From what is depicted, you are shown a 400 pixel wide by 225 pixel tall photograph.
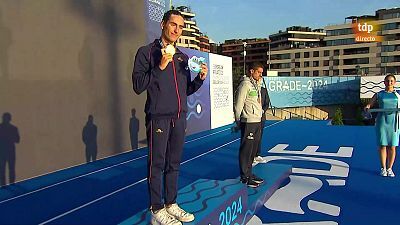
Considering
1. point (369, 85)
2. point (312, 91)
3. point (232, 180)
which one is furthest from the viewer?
point (369, 85)

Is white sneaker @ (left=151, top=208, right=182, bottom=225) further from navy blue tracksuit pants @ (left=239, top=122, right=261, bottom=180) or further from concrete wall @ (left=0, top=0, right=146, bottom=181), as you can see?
concrete wall @ (left=0, top=0, right=146, bottom=181)

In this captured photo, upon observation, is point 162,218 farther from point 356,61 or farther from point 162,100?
→ point 356,61

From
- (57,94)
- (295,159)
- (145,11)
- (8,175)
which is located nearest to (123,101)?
(57,94)

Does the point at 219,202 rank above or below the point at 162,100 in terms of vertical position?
below

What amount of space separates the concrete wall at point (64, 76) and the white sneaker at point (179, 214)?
4.05 meters

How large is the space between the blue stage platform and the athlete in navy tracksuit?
607 mm

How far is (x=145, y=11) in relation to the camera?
9.52 m

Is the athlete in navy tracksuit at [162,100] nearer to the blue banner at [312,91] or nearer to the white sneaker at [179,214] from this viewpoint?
the white sneaker at [179,214]

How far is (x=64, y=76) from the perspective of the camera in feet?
21.9

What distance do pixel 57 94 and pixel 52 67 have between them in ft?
1.69

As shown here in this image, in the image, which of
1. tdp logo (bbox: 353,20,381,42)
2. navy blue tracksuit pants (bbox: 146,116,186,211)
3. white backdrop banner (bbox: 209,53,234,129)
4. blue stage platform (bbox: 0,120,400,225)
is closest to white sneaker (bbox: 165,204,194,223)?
navy blue tracksuit pants (bbox: 146,116,186,211)

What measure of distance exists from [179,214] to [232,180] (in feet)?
4.68

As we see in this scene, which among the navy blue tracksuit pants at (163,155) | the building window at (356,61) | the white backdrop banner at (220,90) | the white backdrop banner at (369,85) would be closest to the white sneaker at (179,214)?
the navy blue tracksuit pants at (163,155)

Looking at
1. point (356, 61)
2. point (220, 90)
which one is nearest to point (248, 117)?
point (220, 90)
